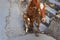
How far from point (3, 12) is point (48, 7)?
0.86m

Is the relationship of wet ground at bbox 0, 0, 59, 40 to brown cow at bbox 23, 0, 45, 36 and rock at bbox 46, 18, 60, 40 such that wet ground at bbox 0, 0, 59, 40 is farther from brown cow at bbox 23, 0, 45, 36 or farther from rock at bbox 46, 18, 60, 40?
brown cow at bbox 23, 0, 45, 36

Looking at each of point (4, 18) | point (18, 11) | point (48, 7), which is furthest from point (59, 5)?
point (4, 18)

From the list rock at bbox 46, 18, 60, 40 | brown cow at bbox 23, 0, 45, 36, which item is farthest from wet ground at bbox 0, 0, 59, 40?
brown cow at bbox 23, 0, 45, 36

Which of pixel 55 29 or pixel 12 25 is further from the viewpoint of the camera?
pixel 12 25

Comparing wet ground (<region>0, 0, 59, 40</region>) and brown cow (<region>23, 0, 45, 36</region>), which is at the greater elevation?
brown cow (<region>23, 0, 45, 36</region>)

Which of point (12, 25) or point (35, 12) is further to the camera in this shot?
point (12, 25)

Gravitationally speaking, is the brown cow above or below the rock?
above

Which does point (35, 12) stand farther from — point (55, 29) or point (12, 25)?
point (12, 25)

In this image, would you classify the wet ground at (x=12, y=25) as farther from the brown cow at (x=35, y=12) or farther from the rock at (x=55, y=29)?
the brown cow at (x=35, y=12)

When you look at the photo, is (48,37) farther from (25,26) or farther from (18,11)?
(18,11)

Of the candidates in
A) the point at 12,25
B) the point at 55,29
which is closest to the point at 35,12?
the point at 55,29

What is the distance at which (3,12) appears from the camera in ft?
9.01

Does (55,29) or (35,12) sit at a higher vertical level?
(35,12)

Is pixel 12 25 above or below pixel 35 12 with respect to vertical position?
below
